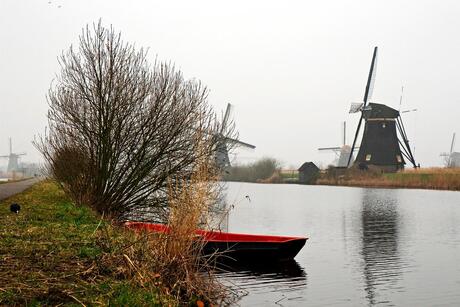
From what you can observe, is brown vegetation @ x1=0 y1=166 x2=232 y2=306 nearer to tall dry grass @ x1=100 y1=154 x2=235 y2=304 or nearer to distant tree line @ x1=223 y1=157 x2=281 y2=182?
tall dry grass @ x1=100 y1=154 x2=235 y2=304

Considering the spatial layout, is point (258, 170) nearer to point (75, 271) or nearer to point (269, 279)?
point (269, 279)

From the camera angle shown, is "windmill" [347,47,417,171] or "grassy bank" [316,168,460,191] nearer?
"grassy bank" [316,168,460,191]

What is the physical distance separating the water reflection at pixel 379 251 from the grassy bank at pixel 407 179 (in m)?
23.6

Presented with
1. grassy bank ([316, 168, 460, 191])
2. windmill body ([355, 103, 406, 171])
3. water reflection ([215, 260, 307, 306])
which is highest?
windmill body ([355, 103, 406, 171])

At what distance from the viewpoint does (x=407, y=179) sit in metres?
58.8

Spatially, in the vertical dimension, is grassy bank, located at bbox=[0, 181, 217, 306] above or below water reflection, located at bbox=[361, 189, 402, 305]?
above

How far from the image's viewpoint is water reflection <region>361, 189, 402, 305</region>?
12.6m

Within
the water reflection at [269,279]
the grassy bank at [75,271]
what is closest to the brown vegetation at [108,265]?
the grassy bank at [75,271]

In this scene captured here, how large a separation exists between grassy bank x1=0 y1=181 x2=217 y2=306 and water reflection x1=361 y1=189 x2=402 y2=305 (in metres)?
5.98

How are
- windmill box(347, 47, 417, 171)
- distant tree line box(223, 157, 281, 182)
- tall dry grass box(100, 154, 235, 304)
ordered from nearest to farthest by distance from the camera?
tall dry grass box(100, 154, 235, 304), windmill box(347, 47, 417, 171), distant tree line box(223, 157, 281, 182)

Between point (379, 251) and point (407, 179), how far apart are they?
44042mm

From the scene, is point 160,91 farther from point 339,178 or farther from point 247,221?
point 339,178

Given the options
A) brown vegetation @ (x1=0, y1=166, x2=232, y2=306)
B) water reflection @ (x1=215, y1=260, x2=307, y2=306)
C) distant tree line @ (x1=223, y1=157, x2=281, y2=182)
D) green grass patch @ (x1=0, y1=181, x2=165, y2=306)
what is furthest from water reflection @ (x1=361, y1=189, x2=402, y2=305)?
distant tree line @ (x1=223, y1=157, x2=281, y2=182)

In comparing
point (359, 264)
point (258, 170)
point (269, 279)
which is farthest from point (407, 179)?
point (269, 279)
